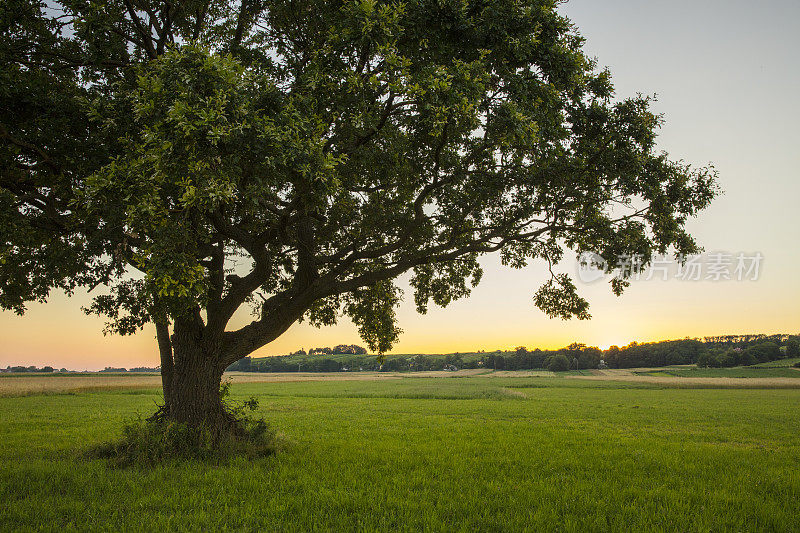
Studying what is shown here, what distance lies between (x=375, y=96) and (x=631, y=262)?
340 inches

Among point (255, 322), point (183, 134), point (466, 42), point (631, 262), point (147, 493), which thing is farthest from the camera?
point (255, 322)

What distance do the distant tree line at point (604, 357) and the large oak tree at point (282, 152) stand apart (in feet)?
465

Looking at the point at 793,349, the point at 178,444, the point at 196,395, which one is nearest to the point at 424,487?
the point at 178,444

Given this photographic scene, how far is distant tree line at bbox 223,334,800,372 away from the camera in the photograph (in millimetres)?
140150

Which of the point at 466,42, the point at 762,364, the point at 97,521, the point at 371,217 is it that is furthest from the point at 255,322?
the point at 762,364

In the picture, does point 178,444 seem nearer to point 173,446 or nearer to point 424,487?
point 173,446

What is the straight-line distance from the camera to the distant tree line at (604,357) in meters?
140

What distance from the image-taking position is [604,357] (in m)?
176

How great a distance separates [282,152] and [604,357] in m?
193

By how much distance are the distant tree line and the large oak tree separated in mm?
141856

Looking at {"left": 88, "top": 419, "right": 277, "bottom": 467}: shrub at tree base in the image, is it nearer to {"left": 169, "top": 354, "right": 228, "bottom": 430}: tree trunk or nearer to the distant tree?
{"left": 169, "top": 354, "right": 228, "bottom": 430}: tree trunk

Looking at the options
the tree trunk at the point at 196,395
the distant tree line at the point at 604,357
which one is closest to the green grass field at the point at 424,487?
the tree trunk at the point at 196,395

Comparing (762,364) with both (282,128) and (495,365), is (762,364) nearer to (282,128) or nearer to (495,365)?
(495,365)

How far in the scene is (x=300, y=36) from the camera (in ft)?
40.9
